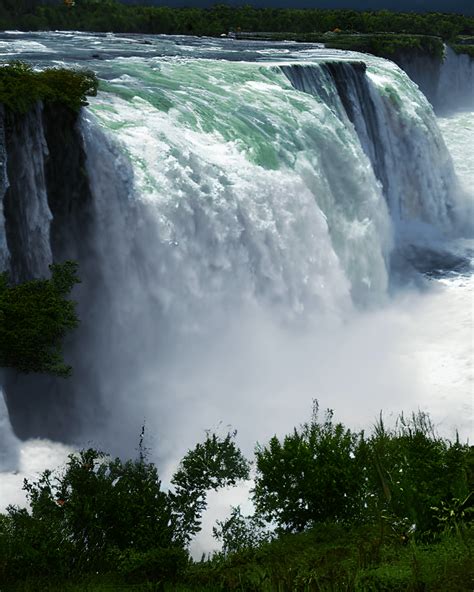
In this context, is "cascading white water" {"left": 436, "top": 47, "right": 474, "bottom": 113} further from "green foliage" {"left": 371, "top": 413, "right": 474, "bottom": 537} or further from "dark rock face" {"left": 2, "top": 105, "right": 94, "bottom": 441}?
"green foliage" {"left": 371, "top": 413, "right": 474, "bottom": 537}

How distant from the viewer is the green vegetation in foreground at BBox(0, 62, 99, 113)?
45.8ft

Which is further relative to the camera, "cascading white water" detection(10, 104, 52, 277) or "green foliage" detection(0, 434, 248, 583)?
"cascading white water" detection(10, 104, 52, 277)

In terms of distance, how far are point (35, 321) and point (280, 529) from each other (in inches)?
162

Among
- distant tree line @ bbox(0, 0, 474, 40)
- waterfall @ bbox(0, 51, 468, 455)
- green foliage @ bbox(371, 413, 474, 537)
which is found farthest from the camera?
distant tree line @ bbox(0, 0, 474, 40)

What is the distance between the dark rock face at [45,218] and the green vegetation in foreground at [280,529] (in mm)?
3894

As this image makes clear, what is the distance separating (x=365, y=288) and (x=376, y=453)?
432 inches

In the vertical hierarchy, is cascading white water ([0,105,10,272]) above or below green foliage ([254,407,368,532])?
above

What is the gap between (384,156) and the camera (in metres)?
26.6

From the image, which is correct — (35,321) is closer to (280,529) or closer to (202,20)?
(280,529)

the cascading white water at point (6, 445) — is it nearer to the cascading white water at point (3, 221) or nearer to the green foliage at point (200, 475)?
the cascading white water at point (3, 221)

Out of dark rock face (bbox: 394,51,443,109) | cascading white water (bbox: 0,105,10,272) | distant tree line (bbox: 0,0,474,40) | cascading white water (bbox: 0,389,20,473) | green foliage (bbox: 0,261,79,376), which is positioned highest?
distant tree line (bbox: 0,0,474,40)

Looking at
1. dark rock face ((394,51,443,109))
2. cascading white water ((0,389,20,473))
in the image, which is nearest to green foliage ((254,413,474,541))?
cascading white water ((0,389,20,473))

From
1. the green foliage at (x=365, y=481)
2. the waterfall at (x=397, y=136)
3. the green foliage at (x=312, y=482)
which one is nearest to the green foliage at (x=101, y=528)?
the green foliage at (x=312, y=482)

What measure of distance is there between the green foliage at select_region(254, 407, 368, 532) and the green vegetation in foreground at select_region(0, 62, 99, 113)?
6.64 metres
